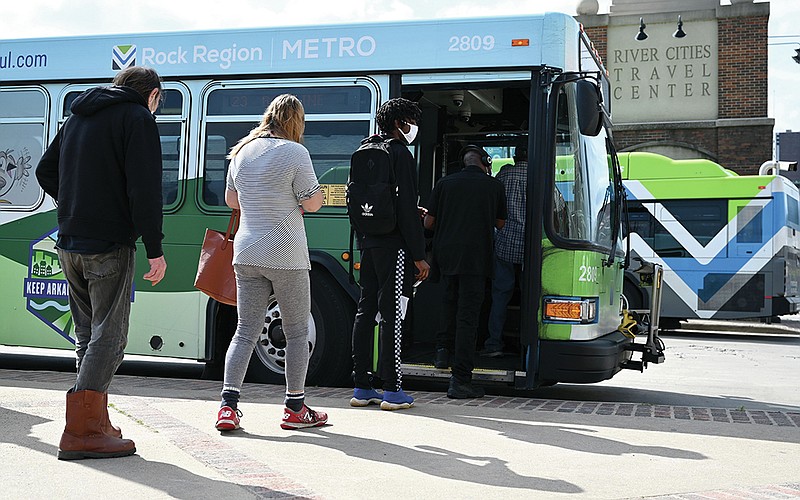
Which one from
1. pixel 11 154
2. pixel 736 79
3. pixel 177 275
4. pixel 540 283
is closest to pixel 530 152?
pixel 540 283

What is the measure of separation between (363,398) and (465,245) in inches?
55.8

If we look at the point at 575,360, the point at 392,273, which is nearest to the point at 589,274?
the point at 575,360

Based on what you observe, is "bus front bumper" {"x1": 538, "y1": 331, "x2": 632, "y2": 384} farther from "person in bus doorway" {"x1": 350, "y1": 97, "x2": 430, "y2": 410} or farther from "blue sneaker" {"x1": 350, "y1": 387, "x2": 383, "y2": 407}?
"blue sneaker" {"x1": 350, "y1": 387, "x2": 383, "y2": 407}

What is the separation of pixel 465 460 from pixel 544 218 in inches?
112

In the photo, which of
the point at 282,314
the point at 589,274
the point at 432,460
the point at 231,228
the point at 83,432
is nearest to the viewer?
the point at 83,432

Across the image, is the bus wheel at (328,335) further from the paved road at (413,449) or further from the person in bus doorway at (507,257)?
the person in bus doorway at (507,257)

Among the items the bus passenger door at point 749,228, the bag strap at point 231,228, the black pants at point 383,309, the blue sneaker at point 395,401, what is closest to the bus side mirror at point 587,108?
the black pants at point 383,309

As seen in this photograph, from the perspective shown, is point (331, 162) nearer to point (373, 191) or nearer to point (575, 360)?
point (373, 191)

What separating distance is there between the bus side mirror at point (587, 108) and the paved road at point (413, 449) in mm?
2017

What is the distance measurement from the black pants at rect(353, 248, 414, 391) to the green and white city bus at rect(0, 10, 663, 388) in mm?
1068

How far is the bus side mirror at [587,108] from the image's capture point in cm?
712

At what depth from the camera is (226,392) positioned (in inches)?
220

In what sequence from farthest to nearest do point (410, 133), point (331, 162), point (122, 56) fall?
point (122, 56), point (331, 162), point (410, 133)

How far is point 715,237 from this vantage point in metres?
18.0
